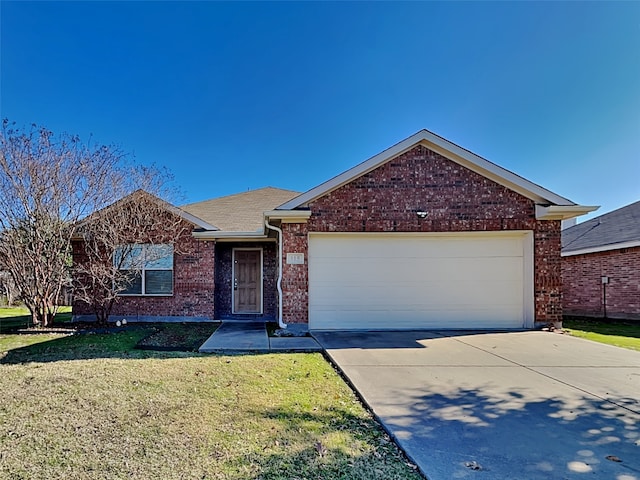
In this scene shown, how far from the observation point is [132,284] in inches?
435

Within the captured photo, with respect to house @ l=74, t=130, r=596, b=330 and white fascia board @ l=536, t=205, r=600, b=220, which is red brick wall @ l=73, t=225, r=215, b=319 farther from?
white fascia board @ l=536, t=205, r=600, b=220

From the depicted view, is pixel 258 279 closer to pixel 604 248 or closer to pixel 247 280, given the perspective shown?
pixel 247 280

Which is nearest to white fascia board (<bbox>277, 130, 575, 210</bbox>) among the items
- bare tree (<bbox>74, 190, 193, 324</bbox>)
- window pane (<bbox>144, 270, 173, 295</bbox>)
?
bare tree (<bbox>74, 190, 193, 324</bbox>)

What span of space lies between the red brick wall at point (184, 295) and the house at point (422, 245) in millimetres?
2912

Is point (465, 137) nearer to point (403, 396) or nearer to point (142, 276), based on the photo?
point (403, 396)

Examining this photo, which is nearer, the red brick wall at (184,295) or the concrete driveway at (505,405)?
the concrete driveway at (505,405)

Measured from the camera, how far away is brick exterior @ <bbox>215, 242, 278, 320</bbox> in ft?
38.4

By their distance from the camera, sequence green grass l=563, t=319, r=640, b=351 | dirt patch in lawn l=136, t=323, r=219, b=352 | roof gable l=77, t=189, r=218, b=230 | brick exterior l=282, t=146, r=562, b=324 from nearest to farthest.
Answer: dirt patch in lawn l=136, t=323, r=219, b=352
green grass l=563, t=319, r=640, b=351
brick exterior l=282, t=146, r=562, b=324
roof gable l=77, t=189, r=218, b=230

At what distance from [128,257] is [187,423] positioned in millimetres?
8455

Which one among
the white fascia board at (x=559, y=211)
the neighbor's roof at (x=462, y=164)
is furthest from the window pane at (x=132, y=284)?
the white fascia board at (x=559, y=211)

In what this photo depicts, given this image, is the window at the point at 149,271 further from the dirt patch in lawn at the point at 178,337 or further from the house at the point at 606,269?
the house at the point at 606,269

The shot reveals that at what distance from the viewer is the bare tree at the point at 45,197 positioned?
891 cm

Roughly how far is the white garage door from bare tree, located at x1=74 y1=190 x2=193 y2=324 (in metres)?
4.63

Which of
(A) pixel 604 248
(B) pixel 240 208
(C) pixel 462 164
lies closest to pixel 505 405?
(C) pixel 462 164
